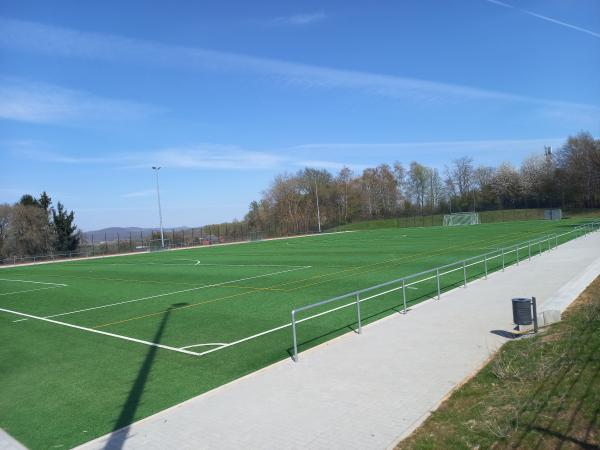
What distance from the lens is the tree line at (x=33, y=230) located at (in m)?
64.9

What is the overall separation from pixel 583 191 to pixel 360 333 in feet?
298

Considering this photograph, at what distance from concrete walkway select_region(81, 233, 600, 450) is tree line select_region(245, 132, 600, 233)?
78295mm

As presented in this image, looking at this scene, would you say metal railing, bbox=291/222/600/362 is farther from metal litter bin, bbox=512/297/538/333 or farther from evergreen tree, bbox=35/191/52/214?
evergreen tree, bbox=35/191/52/214

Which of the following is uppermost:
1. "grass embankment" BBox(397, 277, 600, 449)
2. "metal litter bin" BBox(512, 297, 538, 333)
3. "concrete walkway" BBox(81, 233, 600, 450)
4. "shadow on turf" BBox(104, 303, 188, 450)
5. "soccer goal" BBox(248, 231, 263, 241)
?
"soccer goal" BBox(248, 231, 263, 241)

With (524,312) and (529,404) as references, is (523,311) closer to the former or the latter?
(524,312)

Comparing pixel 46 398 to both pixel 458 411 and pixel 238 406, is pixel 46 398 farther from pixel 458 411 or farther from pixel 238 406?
pixel 458 411

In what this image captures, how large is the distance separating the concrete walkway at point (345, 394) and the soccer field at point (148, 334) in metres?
0.95

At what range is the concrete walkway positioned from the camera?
5984 mm

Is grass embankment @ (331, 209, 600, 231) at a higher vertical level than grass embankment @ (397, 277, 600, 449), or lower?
higher

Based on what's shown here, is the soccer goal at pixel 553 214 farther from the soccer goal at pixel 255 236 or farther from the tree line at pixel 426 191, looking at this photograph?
the soccer goal at pixel 255 236

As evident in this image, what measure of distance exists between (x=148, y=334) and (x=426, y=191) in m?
109

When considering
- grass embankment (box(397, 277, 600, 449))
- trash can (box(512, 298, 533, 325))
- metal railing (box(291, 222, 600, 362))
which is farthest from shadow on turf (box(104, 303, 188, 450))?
trash can (box(512, 298, 533, 325))

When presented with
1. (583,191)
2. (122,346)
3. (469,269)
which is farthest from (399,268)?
(583,191)

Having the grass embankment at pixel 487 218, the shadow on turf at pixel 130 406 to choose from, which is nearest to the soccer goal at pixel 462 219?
the grass embankment at pixel 487 218
